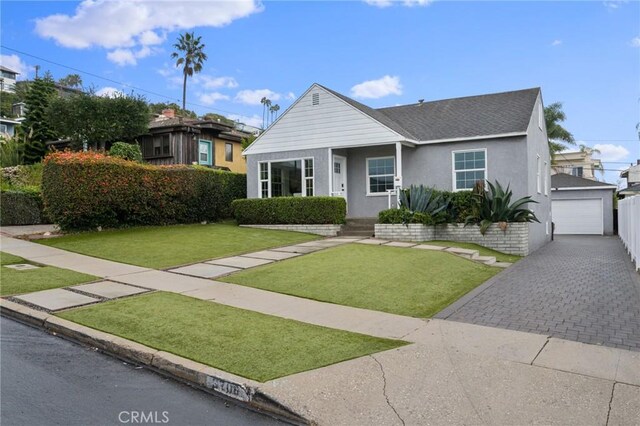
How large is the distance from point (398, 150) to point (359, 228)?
11.0 feet

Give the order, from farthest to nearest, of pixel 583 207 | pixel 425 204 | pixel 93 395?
pixel 583 207, pixel 425 204, pixel 93 395

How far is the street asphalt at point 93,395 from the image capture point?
3586 millimetres

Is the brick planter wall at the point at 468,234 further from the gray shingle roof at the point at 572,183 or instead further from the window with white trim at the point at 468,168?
the gray shingle roof at the point at 572,183

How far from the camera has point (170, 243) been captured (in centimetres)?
1305

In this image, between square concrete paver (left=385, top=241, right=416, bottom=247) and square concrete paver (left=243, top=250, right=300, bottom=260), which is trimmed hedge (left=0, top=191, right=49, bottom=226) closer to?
square concrete paver (left=243, top=250, right=300, bottom=260)

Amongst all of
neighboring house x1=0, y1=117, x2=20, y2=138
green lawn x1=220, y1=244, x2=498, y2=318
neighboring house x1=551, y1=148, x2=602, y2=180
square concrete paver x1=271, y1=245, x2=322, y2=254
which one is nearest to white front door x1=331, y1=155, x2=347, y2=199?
square concrete paver x1=271, y1=245, x2=322, y2=254

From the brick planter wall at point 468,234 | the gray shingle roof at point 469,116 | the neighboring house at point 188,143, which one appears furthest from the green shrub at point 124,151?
the brick planter wall at point 468,234

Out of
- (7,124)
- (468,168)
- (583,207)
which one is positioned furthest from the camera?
(7,124)

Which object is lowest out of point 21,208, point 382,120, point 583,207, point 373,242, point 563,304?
point 563,304

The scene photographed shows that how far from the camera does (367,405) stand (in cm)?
370

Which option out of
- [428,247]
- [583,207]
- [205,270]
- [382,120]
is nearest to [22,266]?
[205,270]

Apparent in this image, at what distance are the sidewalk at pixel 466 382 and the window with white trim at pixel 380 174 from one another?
1293 cm

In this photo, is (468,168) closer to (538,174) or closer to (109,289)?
(538,174)

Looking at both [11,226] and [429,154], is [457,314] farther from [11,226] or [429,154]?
[11,226]
